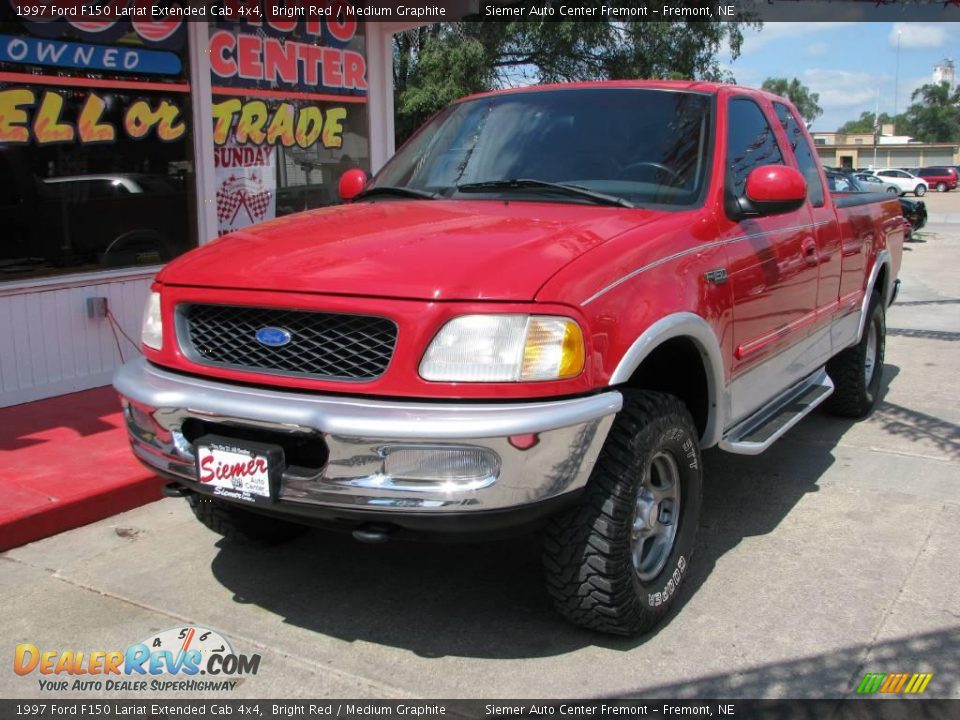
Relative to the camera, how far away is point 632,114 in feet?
13.1

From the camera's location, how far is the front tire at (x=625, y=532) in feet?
9.86

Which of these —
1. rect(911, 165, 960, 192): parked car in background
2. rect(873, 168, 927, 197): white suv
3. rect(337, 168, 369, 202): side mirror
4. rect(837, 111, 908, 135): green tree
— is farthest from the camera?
rect(837, 111, 908, 135): green tree

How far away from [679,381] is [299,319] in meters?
1.59

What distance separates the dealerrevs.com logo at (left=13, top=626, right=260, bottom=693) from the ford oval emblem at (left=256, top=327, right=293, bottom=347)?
3.68ft

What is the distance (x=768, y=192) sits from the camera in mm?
3699

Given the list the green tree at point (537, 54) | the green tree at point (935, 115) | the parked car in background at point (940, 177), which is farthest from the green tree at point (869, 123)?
the green tree at point (537, 54)

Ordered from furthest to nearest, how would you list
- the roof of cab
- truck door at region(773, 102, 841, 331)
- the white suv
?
the white suv < truck door at region(773, 102, 841, 331) < the roof of cab

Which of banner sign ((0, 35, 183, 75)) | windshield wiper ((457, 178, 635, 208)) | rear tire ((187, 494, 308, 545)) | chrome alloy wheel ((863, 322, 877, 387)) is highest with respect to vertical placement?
banner sign ((0, 35, 183, 75))

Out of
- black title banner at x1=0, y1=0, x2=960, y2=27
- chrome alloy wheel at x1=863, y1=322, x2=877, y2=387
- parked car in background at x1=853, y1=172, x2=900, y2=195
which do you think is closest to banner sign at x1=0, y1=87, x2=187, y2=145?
black title banner at x1=0, y1=0, x2=960, y2=27

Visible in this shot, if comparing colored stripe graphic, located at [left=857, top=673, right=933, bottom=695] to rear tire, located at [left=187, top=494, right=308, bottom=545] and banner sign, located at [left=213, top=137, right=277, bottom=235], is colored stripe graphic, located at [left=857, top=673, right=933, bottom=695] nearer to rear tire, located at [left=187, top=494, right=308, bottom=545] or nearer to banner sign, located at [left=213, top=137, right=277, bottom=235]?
rear tire, located at [left=187, top=494, right=308, bottom=545]

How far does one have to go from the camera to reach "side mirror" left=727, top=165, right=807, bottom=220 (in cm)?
371

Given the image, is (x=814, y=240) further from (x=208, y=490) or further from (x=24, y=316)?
(x=24, y=316)

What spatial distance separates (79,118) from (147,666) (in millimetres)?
4307

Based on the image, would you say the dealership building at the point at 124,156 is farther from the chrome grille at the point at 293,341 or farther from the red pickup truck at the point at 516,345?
the chrome grille at the point at 293,341
